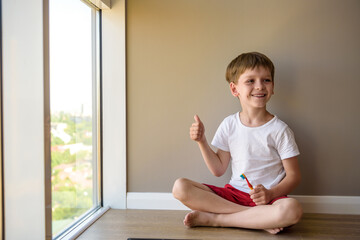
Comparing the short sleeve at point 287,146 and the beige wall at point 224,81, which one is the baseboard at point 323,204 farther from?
the short sleeve at point 287,146

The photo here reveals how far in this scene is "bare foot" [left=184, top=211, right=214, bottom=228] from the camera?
1.35m

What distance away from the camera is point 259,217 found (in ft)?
4.24

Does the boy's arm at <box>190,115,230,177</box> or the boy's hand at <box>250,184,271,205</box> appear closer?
the boy's hand at <box>250,184,271,205</box>

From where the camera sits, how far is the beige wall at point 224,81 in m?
1.55

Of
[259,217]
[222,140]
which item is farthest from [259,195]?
[222,140]

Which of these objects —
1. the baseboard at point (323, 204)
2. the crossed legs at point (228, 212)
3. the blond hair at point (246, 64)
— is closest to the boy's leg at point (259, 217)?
the crossed legs at point (228, 212)

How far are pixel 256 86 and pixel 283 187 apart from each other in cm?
41

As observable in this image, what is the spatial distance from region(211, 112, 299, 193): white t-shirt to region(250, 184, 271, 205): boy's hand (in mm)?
145

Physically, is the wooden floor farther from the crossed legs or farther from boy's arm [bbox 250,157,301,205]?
boy's arm [bbox 250,157,301,205]

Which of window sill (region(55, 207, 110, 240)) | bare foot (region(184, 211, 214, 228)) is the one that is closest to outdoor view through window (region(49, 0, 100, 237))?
window sill (region(55, 207, 110, 240))

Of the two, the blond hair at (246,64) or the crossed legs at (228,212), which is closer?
the crossed legs at (228,212)

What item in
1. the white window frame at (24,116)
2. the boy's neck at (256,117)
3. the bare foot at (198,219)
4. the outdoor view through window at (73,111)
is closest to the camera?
the white window frame at (24,116)

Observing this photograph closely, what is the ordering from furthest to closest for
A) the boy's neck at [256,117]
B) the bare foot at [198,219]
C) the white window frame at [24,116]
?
the boy's neck at [256,117]
the bare foot at [198,219]
the white window frame at [24,116]

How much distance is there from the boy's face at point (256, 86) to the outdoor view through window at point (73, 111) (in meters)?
0.67
